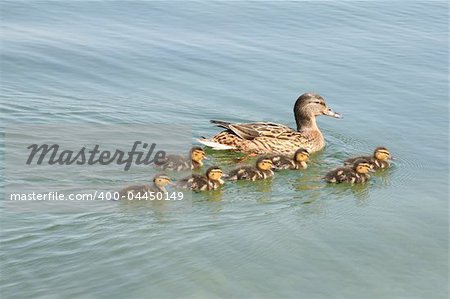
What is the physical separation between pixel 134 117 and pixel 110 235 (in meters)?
2.71

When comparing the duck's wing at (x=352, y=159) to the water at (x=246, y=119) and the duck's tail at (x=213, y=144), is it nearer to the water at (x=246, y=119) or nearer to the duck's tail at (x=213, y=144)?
the water at (x=246, y=119)

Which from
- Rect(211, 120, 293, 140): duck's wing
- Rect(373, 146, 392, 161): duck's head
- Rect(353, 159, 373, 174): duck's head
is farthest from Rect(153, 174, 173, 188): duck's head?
Rect(373, 146, 392, 161): duck's head

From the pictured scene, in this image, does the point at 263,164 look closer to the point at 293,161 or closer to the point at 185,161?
the point at 293,161

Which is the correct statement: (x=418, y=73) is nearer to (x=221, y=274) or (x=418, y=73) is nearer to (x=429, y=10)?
(x=429, y=10)

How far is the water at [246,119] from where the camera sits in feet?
18.4

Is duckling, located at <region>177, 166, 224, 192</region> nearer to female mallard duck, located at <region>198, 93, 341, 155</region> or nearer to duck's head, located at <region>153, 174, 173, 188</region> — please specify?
duck's head, located at <region>153, 174, 173, 188</region>

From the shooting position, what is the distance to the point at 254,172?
728 cm

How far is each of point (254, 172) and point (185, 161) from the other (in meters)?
0.59

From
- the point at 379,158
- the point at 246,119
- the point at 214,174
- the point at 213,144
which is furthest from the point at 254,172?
the point at 246,119

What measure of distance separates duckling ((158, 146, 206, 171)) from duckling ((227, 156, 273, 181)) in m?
0.39

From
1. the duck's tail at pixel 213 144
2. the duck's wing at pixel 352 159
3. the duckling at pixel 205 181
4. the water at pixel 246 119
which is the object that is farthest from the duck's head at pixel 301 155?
the duckling at pixel 205 181

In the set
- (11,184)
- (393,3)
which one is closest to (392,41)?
(393,3)

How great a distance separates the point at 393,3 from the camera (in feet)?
45.1

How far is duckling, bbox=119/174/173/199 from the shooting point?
22.1ft
